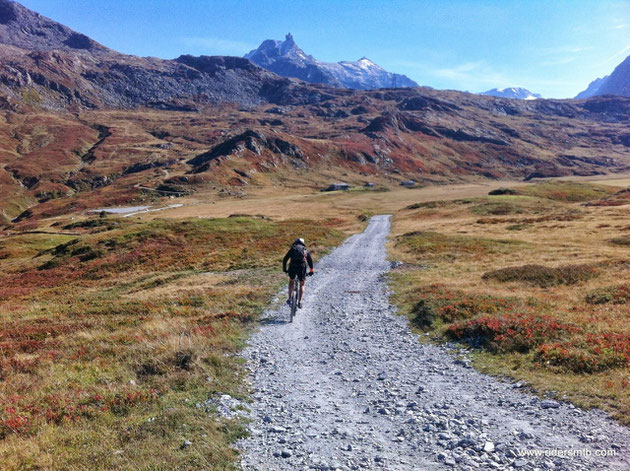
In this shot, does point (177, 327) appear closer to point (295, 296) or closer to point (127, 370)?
point (127, 370)

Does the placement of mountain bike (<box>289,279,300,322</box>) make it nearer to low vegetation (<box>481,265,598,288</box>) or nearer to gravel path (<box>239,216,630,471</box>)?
gravel path (<box>239,216,630,471</box>)

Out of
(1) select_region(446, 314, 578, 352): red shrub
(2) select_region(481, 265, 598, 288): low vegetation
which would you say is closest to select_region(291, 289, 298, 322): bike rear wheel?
(1) select_region(446, 314, 578, 352): red shrub

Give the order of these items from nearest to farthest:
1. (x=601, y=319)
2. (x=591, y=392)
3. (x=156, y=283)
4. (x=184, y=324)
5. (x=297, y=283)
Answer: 1. (x=591, y=392)
2. (x=601, y=319)
3. (x=184, y=324)
4. (x=297, y=283)
5. (x=156, y=283)

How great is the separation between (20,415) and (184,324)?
7.61 metres

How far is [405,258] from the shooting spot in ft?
114

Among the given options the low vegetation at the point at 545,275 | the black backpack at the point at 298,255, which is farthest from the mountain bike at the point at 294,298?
the low vegetation at the point at 545,275

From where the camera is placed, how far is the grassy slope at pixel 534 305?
10.0 meters

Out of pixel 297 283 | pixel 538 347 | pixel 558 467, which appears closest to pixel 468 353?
pixel 538 347

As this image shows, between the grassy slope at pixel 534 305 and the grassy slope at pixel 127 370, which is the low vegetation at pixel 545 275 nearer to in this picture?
the grassy slope at pixel 534 305

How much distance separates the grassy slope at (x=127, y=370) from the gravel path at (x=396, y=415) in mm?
1082

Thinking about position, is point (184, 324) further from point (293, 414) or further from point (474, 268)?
point (474, 268)

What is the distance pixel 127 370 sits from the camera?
10789 mm

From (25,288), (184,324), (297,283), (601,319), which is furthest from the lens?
(25,288)

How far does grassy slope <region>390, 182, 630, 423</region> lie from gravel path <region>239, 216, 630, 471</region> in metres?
0.85
